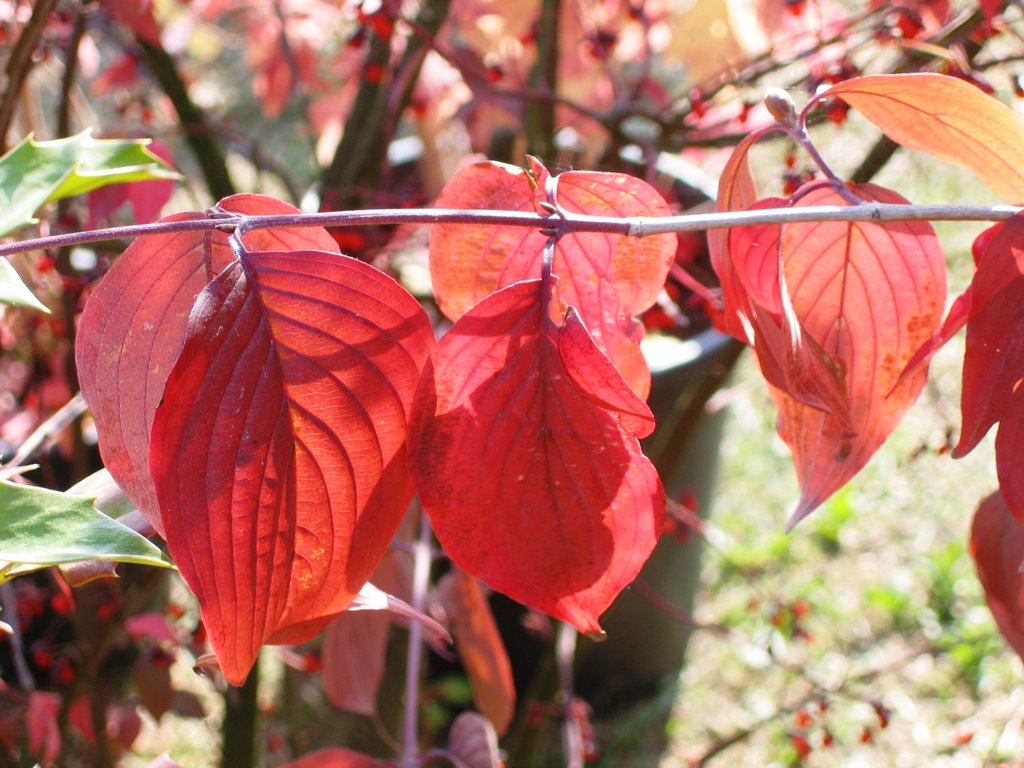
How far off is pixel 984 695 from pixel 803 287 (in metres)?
1.35

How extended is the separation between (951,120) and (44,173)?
0.41 m

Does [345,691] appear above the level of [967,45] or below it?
below

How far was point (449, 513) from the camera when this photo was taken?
1.28ft

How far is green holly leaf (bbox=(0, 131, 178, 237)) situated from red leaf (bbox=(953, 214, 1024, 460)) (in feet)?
1.22

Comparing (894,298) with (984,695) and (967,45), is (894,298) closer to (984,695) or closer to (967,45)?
(967,45)

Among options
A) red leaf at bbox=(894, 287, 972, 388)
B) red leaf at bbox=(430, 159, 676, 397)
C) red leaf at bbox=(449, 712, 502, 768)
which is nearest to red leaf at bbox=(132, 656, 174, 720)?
red leaf at bbox=(449, 712, 502, 768)

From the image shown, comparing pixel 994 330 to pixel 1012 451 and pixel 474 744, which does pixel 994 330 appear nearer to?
pixel 1012 451

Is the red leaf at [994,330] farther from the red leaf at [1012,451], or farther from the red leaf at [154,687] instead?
the red leaf at [154,687]

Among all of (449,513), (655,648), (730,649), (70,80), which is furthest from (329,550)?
(730,649)

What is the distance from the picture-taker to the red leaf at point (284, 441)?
14.3 inches

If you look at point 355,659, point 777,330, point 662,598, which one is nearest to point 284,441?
point 777,330

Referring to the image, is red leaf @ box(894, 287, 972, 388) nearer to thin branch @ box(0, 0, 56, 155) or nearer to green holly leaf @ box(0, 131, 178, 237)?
green holly leaf @ box(0, 131, 178, 237)

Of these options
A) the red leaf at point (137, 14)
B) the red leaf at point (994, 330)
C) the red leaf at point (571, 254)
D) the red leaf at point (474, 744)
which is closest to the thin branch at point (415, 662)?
the red leaf at point (474, 744)

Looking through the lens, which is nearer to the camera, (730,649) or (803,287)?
(803,287)
